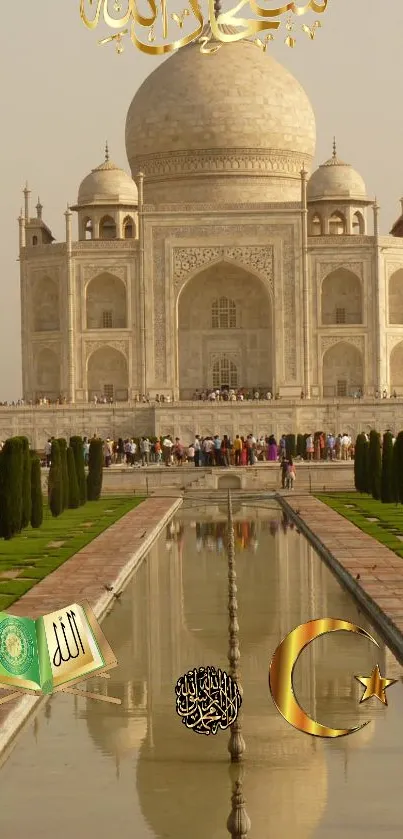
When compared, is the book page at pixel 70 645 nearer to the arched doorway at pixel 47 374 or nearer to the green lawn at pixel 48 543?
the green lawn at pixel 48 543

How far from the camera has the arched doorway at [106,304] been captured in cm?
3391

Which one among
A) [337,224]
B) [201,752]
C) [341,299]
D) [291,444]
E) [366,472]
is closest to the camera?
[201,752]

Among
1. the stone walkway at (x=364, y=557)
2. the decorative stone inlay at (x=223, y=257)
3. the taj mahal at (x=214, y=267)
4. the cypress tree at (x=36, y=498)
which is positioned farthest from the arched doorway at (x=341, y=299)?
the cypress tree at (x=36, y=498)

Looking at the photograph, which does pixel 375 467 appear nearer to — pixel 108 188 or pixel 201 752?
pixel 201 752

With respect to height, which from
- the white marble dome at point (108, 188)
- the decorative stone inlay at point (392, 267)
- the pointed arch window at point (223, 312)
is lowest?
the pointed arch window at point (223, 312)

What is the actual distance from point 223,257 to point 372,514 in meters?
17.4

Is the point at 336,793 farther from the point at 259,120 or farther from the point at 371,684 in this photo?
the point at 259,120

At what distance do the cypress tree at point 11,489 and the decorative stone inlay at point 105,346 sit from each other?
1853cm

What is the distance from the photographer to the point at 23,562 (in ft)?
40.2

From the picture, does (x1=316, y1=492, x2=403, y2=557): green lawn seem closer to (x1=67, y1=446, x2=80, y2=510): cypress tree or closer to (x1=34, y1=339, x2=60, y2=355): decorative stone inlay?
(x1=67, y1=446, x2=80, y2=510): cypress tree

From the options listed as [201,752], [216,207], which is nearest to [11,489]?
[201,752]

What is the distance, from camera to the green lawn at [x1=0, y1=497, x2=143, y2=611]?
1080 centimetres

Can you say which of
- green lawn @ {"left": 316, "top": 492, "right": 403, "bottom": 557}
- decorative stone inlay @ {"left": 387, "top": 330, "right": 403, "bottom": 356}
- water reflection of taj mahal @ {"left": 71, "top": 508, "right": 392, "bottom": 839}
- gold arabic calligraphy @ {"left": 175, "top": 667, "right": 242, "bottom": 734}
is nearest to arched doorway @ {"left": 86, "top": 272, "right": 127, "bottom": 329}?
decorative stone inlay @ {"left": 387, "top": 330, "right": 403, "bottom": 356}

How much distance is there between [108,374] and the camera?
111ft
